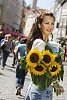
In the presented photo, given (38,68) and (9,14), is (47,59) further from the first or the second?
(9,14)

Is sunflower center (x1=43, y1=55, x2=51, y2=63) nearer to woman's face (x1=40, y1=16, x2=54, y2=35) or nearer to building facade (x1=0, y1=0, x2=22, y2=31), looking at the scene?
woman's face (x1=40, y1=16, x2=54, y2=35)

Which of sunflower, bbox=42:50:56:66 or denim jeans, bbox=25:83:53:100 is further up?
sunflower, bbox=42:50:56:66

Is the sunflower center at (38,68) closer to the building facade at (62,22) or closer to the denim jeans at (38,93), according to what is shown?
the denim jeans at (38,93)

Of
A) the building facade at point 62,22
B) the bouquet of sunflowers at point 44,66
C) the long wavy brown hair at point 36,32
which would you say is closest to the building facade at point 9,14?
the building facade at point 62,22

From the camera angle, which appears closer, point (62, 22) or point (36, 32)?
point (36, 32)

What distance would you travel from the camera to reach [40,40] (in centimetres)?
409

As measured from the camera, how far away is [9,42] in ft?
60.9

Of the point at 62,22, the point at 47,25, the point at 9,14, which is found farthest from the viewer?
the point at 9,14

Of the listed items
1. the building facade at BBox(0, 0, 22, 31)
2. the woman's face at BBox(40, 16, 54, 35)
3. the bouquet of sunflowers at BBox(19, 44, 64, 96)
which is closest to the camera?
the bouquet of sunflowers at BBox(19, 44, 64, 96)

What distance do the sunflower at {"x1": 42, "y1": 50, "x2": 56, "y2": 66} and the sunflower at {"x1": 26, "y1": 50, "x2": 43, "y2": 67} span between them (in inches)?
1.7

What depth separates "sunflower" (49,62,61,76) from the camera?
408 centimetres

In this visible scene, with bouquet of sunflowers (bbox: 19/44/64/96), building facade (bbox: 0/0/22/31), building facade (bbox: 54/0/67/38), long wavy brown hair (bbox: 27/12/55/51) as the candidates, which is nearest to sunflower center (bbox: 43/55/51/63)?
bouquet of sunflowers (bbox: 19/44/64/96)

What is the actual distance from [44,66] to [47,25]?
429mm

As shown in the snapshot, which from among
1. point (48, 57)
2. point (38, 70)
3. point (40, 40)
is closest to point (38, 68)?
point (38, 70)
